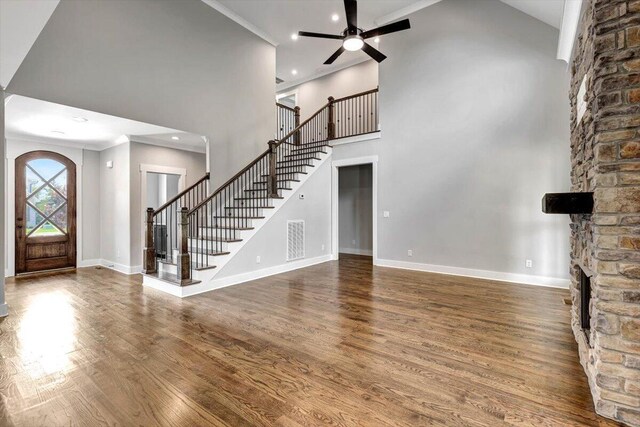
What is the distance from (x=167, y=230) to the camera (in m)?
6.94

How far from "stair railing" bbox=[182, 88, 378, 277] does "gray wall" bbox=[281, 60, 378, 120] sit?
477 millimetres

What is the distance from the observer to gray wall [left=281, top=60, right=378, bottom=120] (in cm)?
813

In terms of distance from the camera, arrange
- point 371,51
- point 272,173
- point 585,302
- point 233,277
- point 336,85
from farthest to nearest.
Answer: point 336,85
point 272,173
point 233,277
point 371,51
point 585,302

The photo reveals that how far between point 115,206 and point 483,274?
24.8 ft

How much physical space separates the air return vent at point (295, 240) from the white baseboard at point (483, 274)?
169cm

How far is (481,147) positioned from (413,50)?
8.10ft

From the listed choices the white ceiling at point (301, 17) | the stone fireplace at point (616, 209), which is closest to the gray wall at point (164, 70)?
the white ceiling at point (301, 17)

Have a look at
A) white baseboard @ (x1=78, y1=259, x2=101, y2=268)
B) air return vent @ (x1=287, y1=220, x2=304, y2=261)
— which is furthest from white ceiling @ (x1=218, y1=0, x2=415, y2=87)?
white baseboard @ (x1=78, y1=259, x2=101, y2=268)

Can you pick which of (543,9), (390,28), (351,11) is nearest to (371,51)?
(390,28)

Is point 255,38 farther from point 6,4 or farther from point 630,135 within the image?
point 630,135

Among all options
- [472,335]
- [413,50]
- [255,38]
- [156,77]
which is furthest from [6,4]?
[413,50]

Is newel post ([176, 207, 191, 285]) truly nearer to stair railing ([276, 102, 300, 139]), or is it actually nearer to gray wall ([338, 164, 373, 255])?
stair railing ([276, 102, 300, 139])

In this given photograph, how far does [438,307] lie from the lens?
3.73 m

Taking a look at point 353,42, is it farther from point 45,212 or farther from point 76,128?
point 45,212
